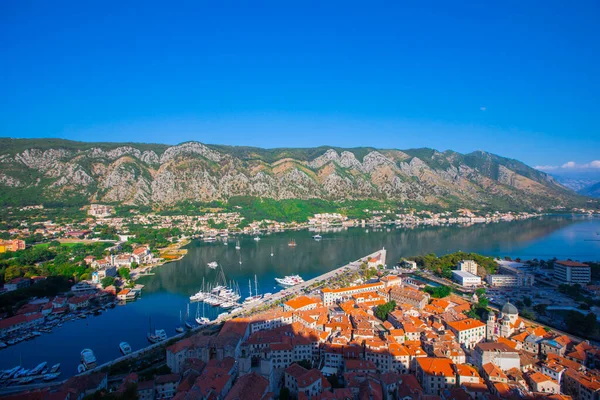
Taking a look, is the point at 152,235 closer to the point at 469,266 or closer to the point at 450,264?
the point at 450,264

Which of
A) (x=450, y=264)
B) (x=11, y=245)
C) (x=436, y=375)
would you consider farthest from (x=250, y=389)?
(x=11, y=245)

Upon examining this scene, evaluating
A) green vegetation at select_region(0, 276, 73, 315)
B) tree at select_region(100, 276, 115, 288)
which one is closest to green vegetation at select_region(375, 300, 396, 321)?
tree at select_region(100, 276, 115, 288)

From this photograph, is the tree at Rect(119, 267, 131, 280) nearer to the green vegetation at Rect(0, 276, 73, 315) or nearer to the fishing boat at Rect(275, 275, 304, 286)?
the green vegetation at Rect(0, 276, 73, 315)

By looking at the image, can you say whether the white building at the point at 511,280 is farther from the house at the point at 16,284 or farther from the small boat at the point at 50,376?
the house at the point at 16,284

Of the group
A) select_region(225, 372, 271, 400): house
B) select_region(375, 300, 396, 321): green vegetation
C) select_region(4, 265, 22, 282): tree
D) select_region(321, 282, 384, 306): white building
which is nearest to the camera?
select_region(225, 372, 271, 400): house

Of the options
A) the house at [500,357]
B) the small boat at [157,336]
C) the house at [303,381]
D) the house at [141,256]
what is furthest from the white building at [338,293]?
the house at [141,256]

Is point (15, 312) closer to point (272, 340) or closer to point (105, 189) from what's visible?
point (272, 340)
